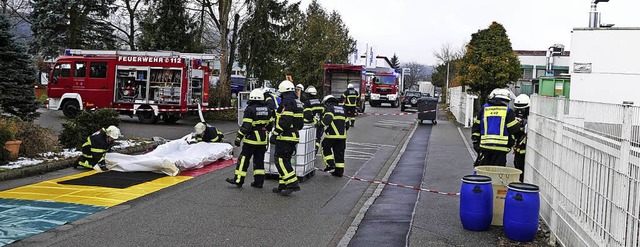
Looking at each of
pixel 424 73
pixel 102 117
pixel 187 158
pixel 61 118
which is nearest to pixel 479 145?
pixel 187 158

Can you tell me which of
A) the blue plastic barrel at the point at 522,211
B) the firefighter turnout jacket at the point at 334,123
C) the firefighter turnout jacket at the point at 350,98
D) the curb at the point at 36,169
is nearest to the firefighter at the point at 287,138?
the firefighter turnout jacket at the point at 334,123

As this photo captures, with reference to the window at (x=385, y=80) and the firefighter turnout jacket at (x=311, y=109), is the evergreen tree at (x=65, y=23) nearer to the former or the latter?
the window at (x=385, y=80)

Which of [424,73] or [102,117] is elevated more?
[424,73]

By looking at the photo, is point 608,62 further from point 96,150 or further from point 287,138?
point 96,150

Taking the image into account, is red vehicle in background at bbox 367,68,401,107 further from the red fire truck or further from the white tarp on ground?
the white tarp on ground

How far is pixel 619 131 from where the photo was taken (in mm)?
5258

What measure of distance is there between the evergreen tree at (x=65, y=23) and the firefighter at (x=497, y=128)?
32420mm

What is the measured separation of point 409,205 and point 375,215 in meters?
1.04

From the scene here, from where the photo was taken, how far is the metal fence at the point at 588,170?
493 cm

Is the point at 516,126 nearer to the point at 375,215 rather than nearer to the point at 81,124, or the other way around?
the point at 375,215

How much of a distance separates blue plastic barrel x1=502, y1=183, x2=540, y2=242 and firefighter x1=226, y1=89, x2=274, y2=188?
15.3ft

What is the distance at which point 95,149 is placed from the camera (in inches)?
490

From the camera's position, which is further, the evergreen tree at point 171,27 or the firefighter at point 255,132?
the evergreen tree at point 171,27

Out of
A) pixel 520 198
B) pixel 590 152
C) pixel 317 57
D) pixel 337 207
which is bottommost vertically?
pixel 337 207
